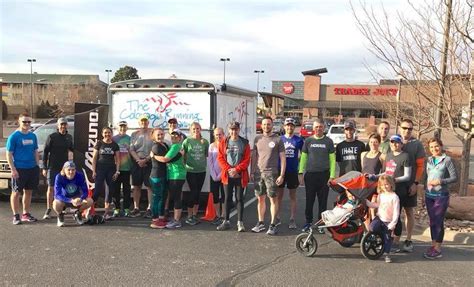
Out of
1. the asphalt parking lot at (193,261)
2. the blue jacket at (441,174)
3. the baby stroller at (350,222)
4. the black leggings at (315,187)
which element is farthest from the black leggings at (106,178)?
the blue jacket at (441,174)

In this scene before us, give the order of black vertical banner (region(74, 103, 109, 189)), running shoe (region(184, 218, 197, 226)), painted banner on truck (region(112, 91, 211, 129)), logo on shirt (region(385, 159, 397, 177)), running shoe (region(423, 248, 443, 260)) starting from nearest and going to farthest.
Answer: running shoe (region(423, 248, 443, 260)) < logo on shirt (region(385, 159, 397, 177)) < running shoe (region(184, 218, 197, 226)) < painted banner on truck (region(112, 91, 211, 129)) < black vertical banner (region(74, 103, 109, 189))

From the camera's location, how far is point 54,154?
25.8 feet

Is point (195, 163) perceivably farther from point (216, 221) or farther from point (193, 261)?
point (193, 261)

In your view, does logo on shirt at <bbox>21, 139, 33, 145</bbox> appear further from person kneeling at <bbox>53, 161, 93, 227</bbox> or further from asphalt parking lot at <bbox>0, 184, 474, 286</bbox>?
asphalt parking lot at <bbox>0, 184, 474, 286</bbox>

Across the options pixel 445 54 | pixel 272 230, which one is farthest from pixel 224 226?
pixel 445 54

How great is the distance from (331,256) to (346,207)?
0.67 meters

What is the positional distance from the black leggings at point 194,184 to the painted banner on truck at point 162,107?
41.1 inches

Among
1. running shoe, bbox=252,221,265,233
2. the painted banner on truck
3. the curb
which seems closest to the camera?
the curb

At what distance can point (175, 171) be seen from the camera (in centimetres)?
749

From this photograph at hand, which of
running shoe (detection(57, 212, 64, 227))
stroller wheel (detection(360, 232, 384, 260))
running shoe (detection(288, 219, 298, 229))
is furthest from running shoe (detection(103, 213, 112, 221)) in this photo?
stroller wheel (detection(360, 232, 384, 260))

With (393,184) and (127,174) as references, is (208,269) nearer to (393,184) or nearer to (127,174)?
(393,184)

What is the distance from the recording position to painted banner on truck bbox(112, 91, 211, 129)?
27.4 feet

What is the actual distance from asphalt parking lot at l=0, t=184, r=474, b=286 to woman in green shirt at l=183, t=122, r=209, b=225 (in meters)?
0.55

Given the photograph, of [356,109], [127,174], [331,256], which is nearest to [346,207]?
[331,256]
